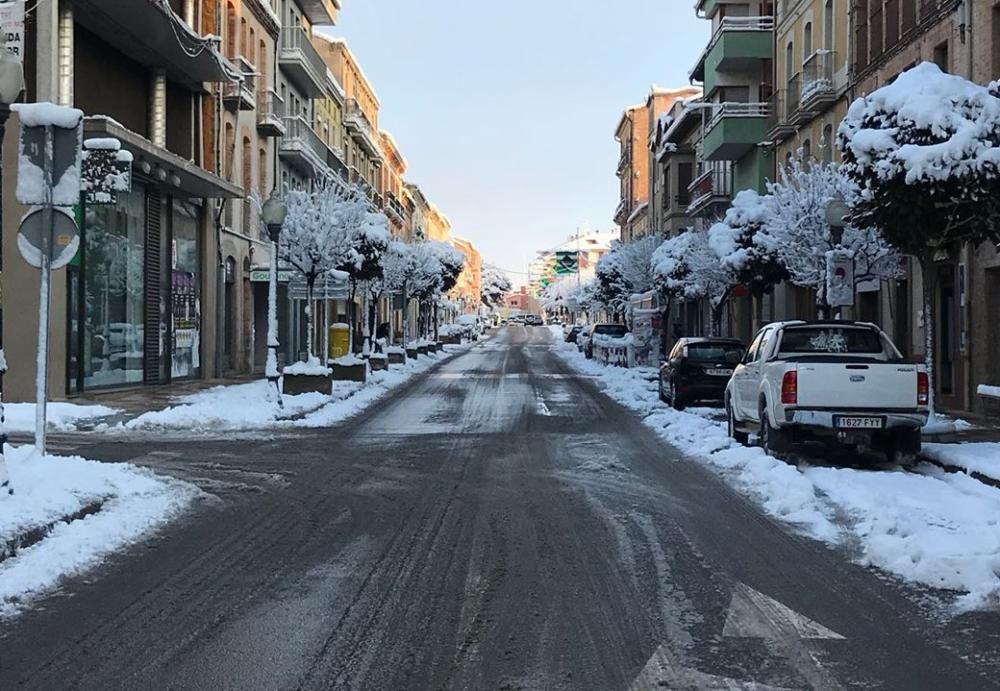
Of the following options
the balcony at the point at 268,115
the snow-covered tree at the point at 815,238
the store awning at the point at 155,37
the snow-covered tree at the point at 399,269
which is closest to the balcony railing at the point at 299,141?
the balcony at the point at 268,115

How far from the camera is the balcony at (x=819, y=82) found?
30.5 meters

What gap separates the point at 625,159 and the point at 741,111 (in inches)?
2052

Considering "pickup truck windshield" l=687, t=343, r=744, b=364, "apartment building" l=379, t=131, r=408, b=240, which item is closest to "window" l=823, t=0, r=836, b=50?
"pickup truck windshield" l=687, t=343, r=744, b=364

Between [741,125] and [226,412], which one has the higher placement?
[741,125]

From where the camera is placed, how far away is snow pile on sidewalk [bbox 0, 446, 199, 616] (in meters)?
7.27

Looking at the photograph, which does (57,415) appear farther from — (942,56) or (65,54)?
(942,56)

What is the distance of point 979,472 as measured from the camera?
39.1 feet

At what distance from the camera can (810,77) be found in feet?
106

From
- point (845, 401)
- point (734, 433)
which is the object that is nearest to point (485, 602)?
point (845, 401)

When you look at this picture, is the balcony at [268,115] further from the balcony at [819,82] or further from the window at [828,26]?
the window at [828,26]

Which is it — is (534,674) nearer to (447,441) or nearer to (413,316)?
(447,441)

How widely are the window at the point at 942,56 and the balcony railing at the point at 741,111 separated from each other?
1453 cm

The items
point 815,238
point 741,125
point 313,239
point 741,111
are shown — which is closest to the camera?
point 815,238

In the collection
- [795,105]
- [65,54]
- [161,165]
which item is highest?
[795,105]
